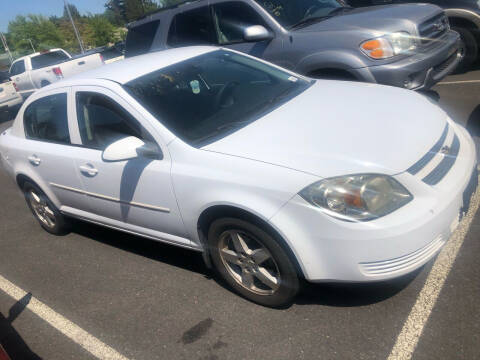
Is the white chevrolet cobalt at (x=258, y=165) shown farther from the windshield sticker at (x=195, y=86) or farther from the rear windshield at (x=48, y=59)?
the rear windshield at (x=48, y=59)

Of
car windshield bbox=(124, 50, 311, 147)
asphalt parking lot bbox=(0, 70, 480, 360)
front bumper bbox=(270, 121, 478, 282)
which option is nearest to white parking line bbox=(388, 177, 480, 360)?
asphalt parking lot bbox=(0, 70, 480, 360)

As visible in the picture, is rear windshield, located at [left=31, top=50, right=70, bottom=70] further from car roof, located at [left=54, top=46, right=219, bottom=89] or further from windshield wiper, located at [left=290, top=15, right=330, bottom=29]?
car roof, located at [left=54, top=46, right=219, bottom=89]

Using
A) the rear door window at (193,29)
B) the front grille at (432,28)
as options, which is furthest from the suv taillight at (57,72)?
the front grille at (432,28)

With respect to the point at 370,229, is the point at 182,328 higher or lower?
lower

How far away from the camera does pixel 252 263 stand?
9.09 ft

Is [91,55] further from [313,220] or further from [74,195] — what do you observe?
[313,220]

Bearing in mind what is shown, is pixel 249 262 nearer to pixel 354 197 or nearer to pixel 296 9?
pixel 354 197

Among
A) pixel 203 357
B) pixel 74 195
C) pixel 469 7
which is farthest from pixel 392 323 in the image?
pixel 469 7

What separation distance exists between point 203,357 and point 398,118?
76.0 inches

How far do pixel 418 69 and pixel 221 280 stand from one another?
124 inches

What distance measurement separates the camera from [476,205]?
3.51 meters

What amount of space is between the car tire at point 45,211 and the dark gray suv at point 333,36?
2851mm

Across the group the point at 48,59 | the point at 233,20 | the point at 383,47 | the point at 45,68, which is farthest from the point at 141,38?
the point at 48,59

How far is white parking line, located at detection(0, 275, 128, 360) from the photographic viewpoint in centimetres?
279
